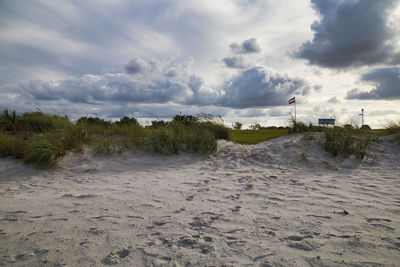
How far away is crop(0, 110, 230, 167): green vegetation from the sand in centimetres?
51

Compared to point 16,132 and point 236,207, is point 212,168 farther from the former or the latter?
point 16,132

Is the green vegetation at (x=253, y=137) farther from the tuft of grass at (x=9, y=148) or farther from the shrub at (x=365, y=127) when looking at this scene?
the tuft of grass at (x=9, y=148)

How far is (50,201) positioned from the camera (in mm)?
4055

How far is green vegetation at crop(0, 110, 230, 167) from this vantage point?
6.75 meters

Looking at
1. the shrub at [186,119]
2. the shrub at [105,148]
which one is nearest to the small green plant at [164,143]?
the shrub at [105,148]

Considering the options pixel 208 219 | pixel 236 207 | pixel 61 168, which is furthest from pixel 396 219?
pixel 61 168

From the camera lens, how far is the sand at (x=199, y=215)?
2.42 metres

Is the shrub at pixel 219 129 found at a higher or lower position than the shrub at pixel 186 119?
lower

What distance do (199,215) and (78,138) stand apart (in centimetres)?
642

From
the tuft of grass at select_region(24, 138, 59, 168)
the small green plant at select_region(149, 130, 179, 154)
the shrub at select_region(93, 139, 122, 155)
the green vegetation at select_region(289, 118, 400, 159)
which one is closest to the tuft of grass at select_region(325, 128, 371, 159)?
the green vegetation at select_region(289, 118, 400, 159)

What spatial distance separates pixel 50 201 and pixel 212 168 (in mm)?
3918

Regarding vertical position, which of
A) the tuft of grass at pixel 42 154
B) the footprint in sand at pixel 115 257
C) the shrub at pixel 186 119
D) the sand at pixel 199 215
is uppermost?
the shrub at pixel 186 119

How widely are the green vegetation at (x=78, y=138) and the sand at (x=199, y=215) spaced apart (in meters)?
0.51

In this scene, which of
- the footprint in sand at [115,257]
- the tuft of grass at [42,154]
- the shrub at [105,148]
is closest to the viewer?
the footprint in sand at [115,257]
